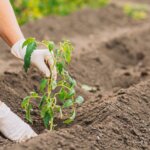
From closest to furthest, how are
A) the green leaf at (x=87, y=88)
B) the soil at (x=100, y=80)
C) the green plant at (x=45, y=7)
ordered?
the soil at (x=100, y=80)
the green leaf at (x=87, y=88)
the green plant at (x=45, y=7)

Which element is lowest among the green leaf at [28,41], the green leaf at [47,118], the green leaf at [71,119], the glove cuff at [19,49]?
the green leaf at [71,119]

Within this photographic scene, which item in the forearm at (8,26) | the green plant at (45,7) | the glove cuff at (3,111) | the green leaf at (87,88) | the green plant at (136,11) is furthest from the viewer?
the green plant at (136,11)

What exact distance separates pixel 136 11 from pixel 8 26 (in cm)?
640

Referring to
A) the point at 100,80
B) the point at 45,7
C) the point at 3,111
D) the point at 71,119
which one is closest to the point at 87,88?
the point at 100,80

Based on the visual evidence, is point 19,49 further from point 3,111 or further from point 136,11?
point 136,11

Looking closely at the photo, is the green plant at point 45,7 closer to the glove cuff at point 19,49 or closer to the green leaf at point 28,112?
the glove cuff at point 19,49

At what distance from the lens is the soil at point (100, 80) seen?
12.0 ft

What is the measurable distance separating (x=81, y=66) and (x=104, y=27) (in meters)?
2.80

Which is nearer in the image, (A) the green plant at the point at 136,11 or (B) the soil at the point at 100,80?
(B) the soil at the point at 100,80

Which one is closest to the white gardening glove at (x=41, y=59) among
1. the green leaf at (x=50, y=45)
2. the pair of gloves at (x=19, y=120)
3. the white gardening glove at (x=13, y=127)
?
the pair of gloves at (x=19, y=120)

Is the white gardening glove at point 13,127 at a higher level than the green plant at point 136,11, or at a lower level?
higher

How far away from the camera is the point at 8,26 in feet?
12.9

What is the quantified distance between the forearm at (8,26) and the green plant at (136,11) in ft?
19.3

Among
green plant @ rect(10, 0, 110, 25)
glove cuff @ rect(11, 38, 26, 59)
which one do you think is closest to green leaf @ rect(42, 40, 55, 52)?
glove cuff @ rect(11, 38, 26, 59)
